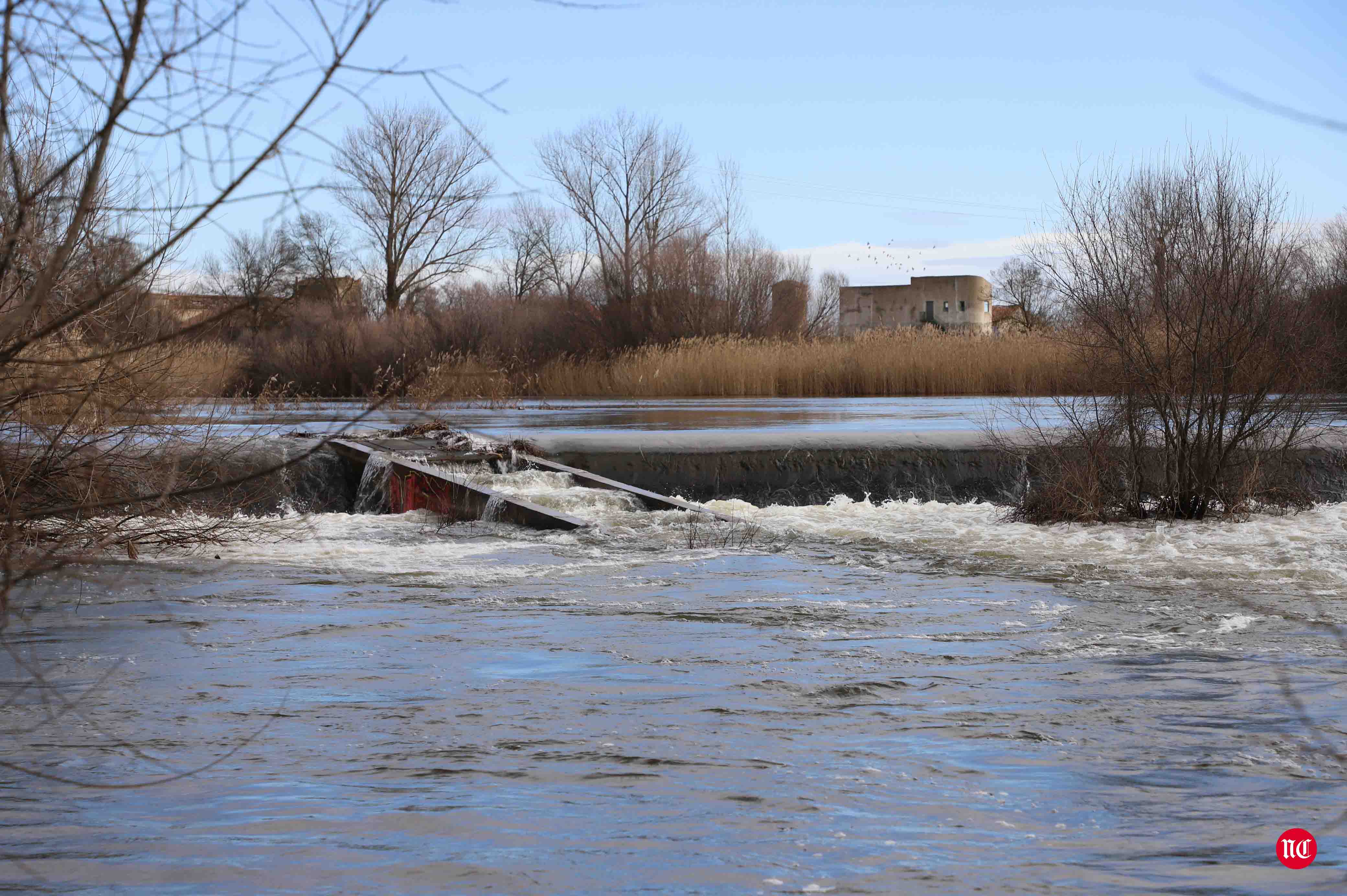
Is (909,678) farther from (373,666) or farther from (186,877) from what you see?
(186,877)

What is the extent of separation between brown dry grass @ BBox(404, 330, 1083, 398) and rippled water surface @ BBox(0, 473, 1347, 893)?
13872 millimetres

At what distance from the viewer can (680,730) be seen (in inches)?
142

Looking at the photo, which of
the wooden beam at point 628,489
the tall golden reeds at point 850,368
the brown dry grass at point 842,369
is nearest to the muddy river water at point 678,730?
the wooden beam at point 628,489

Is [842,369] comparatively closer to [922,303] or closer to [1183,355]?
[1183,355]

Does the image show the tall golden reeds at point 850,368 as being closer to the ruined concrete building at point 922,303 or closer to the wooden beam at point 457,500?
the wooden beam at point 457,500

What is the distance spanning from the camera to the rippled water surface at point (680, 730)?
267cm

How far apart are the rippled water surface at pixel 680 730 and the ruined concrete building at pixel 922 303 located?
163ft

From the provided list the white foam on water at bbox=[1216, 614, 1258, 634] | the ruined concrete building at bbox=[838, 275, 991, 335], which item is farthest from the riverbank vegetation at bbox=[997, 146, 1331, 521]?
the ruined concrete building at bbox=[838, 275, 991, 335]

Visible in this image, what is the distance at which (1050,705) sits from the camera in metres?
3.82

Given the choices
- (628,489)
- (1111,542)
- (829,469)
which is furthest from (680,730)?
(829,469)

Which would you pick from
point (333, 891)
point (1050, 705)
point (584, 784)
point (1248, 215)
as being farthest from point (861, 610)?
point (1248, 215)

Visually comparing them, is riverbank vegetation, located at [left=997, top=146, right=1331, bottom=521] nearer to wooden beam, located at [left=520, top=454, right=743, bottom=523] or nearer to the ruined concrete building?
wooden beam, located at [left=520, top=454, right=743, bottom=523]

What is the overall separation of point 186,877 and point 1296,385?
7.73 m

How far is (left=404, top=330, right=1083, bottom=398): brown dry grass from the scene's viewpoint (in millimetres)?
20422
